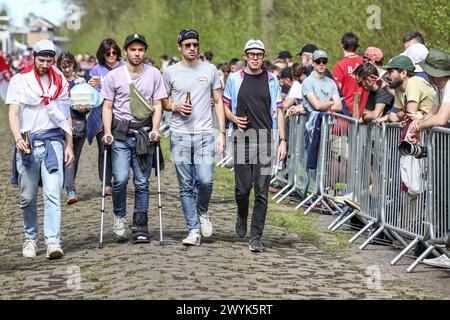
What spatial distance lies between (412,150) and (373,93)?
3.00 meters

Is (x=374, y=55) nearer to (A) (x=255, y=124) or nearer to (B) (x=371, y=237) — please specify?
(B) (x=371, y=237)

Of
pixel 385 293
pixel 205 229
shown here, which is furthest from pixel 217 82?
pixel 385 293

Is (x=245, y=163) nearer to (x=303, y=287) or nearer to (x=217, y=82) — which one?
(x=217, y=82)

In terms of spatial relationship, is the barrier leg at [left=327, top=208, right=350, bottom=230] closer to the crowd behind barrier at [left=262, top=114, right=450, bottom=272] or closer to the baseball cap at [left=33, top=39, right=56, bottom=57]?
the crowd behind barrier at [left=262, top=114, right=450, bottom=272]

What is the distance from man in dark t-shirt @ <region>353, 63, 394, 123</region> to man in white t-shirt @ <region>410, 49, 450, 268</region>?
7.84 feet

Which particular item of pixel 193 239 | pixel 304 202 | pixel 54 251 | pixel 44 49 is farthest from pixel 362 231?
pixel 44 49

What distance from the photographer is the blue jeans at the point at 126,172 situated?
12.2 metres

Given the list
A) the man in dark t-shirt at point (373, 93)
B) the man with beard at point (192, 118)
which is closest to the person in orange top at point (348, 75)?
the man in dark t-shirt at point (373, 93)

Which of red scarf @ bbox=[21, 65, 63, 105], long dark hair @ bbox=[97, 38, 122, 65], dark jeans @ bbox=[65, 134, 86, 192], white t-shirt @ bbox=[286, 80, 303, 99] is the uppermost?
long dark hair @ bbox=[97, 38, 122, 65]

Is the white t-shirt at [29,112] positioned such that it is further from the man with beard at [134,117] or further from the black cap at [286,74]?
the black cap at [286,74]

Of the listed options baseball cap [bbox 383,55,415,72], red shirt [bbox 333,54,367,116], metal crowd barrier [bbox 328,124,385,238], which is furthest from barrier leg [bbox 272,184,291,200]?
baseball cap [bbox 383,55,415,72]

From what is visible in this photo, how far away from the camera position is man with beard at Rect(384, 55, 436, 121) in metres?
12.1

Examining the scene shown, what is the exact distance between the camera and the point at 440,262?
11055mm
